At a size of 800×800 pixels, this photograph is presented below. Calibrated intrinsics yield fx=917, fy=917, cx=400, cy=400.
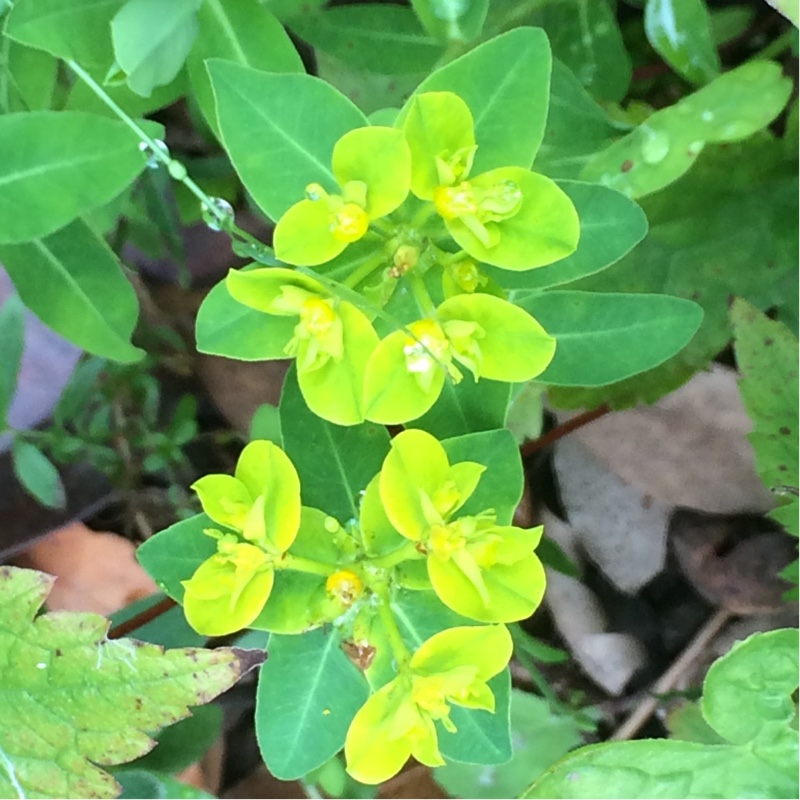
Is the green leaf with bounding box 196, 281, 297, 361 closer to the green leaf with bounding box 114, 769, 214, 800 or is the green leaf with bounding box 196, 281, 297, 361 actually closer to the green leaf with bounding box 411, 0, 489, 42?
the green leaf with bounding box 411, 0, 489, 42

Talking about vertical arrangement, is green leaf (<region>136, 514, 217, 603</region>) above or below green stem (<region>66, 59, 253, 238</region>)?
below

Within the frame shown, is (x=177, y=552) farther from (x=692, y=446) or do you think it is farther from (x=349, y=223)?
(x=692, y=446)

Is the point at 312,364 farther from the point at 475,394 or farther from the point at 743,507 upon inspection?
the point at 743,507

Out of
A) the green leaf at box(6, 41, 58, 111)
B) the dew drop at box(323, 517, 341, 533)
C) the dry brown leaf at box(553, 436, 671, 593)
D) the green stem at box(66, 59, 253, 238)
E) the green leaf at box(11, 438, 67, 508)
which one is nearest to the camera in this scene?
the green stem at box(66, 59, 253, 238)

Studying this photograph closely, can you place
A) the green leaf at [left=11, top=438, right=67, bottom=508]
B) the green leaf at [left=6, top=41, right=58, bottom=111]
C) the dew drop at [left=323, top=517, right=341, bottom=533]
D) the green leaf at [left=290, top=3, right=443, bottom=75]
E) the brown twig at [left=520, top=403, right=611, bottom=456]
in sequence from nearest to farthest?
the dew drop at [left=323, top=517, right=341, bottom=533] → the green leaf at [left=6, top=41, right=58, bottom=111] → the green leaf at [left=290, top=3, right=443, bottom=75] → the green leaf at [left=11, top=438, right=67, bottom=508] → the brown twig at [left=520, top=403, right=611, bottom=456]

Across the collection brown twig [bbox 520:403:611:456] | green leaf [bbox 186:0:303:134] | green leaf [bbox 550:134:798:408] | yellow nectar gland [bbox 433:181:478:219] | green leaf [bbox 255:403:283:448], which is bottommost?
brown twig [bbox 520:403:611:456]

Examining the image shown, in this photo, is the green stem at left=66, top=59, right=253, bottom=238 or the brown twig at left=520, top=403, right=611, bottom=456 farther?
the brown twig at left=520, top=403, right=611, bottom=456

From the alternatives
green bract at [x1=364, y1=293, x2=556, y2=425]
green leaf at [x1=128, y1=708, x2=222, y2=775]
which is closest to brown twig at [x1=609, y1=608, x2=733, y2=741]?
green leaf at [x1=128, y1=708, x2=222, y2=775]
